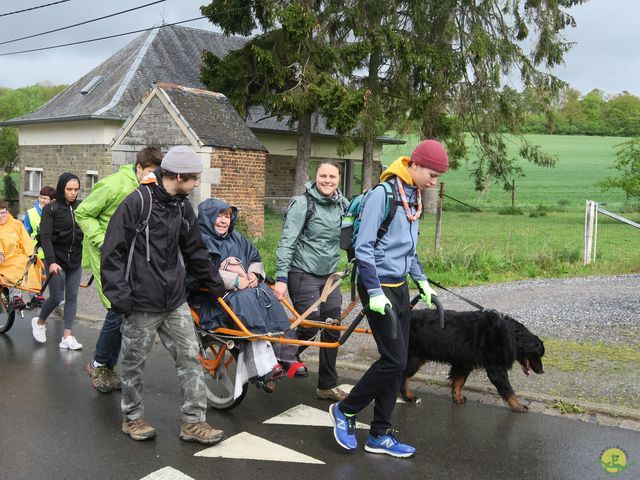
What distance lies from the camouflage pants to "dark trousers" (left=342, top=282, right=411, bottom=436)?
111 centimetres

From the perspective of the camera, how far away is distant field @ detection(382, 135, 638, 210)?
4091 cm

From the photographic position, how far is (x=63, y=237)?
8141 mm

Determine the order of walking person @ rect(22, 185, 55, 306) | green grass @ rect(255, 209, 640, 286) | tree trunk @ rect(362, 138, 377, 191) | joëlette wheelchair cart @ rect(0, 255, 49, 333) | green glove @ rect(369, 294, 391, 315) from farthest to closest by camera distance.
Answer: tree trunk @ rect(362, 138, 377, 191)
green grass @ rect(255, 209, 640, 286)
walking person @ rect(22, 185, 55, 306)
joëlette wheelchair cart @ rect(0, 255, 49, 333)
green glove @ rect(369, 294, 391, 315)

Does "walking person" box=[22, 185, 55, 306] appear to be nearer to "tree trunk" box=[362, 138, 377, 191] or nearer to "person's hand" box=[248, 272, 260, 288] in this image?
"person's hand" box=[248, 272, 260, 288]

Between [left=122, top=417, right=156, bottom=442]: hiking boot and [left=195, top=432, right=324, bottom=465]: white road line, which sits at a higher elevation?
[left=122, top=417, right=156, bottom=442]: hiking boot

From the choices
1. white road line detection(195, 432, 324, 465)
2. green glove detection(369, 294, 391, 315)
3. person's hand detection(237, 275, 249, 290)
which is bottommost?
white road line detection(195, 432, 324, 465)

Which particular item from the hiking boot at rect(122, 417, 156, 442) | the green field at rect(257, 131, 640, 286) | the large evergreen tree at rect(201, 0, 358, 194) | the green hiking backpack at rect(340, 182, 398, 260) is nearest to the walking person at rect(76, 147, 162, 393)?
the hiking boot at rect(122, 417, 156, 442)

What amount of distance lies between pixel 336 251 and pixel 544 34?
2507 cm

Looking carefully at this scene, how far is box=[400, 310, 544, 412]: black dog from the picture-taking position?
5.95 m

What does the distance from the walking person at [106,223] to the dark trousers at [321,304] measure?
155 centimetres

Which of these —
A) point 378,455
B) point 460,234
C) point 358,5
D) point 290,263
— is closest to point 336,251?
point 290,263

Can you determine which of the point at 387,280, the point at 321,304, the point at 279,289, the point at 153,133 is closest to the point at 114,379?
the point at 279,289

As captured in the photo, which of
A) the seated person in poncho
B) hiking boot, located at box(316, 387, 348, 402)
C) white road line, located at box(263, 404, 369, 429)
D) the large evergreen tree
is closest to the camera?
the seated person in poncho

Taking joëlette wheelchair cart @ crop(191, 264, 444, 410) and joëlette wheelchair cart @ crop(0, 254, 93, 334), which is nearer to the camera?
joëlette wheelchair cart @ crop(191, 264, 444, 410)
